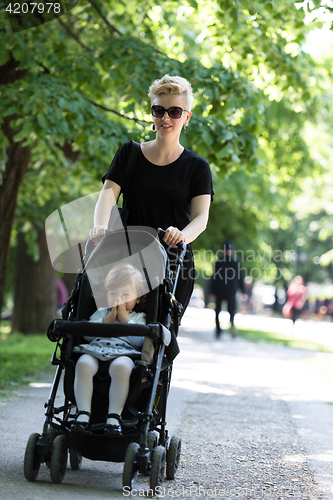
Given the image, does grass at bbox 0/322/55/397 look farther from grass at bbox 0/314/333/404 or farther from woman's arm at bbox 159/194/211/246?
woman's arm at bbox 159/194/211/246

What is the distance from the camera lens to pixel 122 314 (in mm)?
3783

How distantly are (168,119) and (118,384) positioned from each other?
1752 millimetres

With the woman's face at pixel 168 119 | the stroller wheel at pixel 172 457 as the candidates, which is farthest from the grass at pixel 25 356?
the woman's face at pixel 168 119

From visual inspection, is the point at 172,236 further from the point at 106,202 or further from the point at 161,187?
the point at 106,202

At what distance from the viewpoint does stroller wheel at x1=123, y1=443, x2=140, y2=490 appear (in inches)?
133

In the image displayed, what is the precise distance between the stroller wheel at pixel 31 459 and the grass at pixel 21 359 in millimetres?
3487

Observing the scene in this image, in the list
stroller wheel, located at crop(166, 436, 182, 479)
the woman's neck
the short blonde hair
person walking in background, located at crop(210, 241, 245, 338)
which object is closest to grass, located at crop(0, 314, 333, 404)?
person walking in background, located at crop(210, 241, 245, 338)

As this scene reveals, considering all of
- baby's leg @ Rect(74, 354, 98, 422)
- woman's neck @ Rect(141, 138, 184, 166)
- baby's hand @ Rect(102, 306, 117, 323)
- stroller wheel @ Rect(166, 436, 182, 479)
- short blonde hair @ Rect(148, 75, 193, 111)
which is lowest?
stroller wheel @ Rect(166, 436, 182, 479)

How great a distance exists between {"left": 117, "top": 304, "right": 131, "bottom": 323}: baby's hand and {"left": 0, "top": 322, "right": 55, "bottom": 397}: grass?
12.1ft

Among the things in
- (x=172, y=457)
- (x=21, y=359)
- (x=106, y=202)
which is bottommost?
(x=21, y=359)

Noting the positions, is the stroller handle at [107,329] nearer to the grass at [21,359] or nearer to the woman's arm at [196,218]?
the woman's arm at [196,218]

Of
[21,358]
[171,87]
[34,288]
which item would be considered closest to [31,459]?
[171,87]

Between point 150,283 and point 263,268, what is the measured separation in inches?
796

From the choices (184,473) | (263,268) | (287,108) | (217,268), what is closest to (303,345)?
(217,268)
